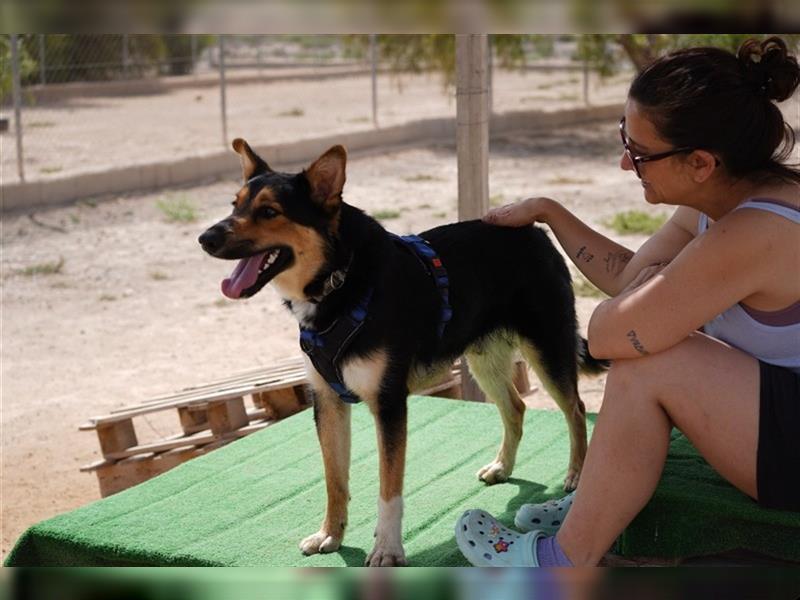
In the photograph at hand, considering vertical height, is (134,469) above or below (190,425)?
below

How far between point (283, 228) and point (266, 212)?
7 centimetres

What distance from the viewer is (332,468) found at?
3.68 meters

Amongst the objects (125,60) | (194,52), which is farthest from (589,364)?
(194,52)

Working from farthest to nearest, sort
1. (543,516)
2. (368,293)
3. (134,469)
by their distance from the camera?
1. (134,469)
2. (543,516)
3. (368,293)

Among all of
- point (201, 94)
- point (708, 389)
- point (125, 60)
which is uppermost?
point (125, 60)

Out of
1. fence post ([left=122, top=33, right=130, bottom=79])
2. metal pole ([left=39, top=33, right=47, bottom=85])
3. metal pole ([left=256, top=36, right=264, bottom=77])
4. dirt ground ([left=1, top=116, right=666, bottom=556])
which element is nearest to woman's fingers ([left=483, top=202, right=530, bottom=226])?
dirt ground ([left=1, top=116, right=666, bottom=556])

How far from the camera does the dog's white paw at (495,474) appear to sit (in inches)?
Result: 170

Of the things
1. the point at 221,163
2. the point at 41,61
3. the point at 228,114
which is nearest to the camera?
the point at 221,163

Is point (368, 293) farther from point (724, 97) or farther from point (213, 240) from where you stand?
point (724, 97)

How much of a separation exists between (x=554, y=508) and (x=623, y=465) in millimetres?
785

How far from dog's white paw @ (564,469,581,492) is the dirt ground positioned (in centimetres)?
247

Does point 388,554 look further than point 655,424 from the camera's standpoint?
Yes

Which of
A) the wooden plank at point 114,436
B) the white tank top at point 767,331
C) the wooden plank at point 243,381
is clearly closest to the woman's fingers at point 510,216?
the white tank top at point 767,331

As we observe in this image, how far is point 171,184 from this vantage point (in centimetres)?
1391
